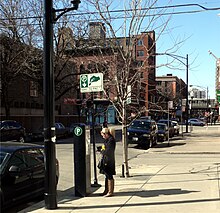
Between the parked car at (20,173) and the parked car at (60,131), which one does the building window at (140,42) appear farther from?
the parked car at (60,131)

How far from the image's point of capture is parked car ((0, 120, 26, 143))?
24.3m

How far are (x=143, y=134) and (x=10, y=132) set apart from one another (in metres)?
8.55

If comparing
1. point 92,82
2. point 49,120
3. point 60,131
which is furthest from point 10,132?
point 49,120

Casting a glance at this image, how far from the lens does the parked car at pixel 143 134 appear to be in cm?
2400

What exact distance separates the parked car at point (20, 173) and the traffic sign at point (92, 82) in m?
1.99

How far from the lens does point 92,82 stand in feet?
32.1

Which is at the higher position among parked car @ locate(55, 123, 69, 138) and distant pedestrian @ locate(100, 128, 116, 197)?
distant pedestrian @ locate(100, 128, 116, 197)

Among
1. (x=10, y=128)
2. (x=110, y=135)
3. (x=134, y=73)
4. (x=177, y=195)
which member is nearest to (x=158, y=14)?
(x=134, y=73)

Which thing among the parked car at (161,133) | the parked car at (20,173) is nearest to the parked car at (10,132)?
the parked car at (161,133)

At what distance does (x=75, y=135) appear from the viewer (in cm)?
859

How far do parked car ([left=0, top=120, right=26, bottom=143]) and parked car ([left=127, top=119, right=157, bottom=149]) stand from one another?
735 centimetres

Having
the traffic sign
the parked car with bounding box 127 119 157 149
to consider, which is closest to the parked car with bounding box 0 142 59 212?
the traffic sign

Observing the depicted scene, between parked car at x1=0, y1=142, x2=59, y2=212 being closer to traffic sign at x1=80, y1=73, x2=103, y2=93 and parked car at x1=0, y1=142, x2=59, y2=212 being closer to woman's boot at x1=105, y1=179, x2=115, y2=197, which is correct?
woman's boot at x1=105, y1=179, x2=115, y2=197

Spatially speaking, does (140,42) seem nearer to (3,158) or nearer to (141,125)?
(3,158)
